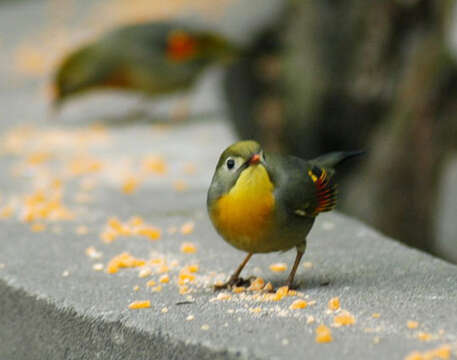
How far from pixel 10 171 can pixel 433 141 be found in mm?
3080

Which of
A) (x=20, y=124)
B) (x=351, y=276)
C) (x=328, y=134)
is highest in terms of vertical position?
(x=351, y=276)

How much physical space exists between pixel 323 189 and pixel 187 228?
1.09 metres

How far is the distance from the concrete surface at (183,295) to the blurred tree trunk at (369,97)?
2.12 metres

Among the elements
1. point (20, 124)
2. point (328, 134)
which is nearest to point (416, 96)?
point (328, 134)

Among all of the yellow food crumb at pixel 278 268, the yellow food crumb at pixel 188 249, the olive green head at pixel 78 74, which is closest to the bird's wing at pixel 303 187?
the yellow food crumb at pixel 278 268

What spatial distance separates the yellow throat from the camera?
2.51 meters

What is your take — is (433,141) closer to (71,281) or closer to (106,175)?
(106,175)

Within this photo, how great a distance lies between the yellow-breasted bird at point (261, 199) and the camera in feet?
8.25

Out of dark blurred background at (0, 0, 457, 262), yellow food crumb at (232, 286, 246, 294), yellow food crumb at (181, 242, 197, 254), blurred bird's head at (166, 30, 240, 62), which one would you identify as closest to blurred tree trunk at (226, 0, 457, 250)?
dark blurred background at (0, 0, 457, 262)

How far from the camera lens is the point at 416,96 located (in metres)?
6.21

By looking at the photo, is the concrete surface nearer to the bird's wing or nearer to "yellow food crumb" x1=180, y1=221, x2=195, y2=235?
"yellow food crumb" x1=180, y1=221, x2=195, y2=235

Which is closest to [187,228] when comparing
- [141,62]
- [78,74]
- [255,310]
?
[255,310]

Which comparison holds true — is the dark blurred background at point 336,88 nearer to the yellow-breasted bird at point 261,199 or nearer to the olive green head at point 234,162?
the yellow-breasted bird at point 261,199

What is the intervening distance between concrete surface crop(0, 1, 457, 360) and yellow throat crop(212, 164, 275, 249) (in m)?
0.23
